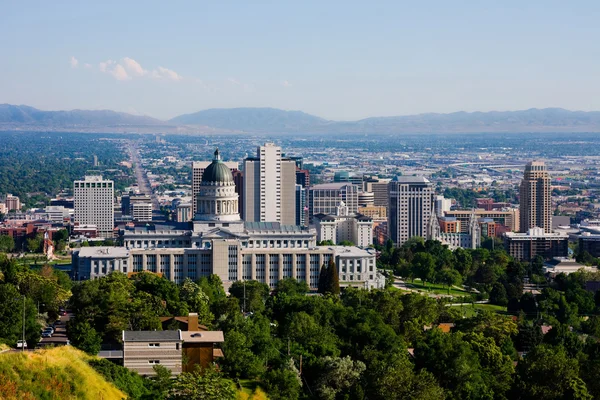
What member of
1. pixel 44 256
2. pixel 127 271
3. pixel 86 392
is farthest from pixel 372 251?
pixel 86 392

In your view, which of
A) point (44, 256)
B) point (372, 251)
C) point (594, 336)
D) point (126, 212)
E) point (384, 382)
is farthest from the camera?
point (126, 212)

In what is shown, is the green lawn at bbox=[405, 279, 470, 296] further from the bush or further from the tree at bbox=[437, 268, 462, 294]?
the bush

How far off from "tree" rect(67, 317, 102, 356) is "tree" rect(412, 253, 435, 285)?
157 ft

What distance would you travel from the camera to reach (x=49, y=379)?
38.9 meters

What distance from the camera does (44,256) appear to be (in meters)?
112

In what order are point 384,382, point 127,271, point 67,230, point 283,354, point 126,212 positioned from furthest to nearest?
point 126,212, point 67,230, point 127,271, point 283,354, point 384,382

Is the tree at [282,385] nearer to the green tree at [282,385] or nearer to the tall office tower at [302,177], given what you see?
the green tree at [282,385]

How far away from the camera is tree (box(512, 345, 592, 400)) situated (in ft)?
165

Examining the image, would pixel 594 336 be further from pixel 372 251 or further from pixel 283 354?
pixel 372 251

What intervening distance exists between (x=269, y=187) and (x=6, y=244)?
76.4 ft

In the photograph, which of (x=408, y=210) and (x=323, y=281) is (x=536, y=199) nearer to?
(x=408, y=210)

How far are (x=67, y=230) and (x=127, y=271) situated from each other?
1919 inches

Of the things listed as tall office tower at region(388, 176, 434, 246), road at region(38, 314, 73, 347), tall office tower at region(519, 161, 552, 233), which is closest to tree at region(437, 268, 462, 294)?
road at region(38, 314, 73, 347)

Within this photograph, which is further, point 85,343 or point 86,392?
point 85,343
